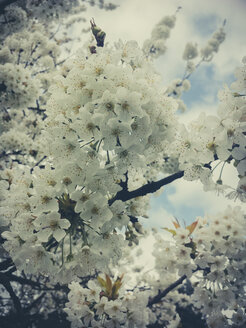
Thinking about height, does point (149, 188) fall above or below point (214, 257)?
above

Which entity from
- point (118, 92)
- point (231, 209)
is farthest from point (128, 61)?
point (231, 209)

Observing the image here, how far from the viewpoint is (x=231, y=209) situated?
434cm

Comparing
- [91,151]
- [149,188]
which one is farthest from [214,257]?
[91,151]

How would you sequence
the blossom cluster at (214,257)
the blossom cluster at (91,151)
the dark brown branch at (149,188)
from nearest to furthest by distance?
the blossom cluster at (91,151) → the dark brown branch at (149,188) → the blossom cluster at (214,257)

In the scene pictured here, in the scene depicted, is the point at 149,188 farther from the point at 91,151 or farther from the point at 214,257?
the point at 214,257

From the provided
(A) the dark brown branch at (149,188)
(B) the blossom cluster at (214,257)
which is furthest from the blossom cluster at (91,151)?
(B) the blossom cluster at (214,257)

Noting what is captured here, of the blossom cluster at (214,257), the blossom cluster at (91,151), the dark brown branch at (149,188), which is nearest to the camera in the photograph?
the blossom cluster at (91,151)

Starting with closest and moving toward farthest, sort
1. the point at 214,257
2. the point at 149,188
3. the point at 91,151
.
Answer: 1. the point at 91,151
2. the point at 149,188
3. the point at 214,257

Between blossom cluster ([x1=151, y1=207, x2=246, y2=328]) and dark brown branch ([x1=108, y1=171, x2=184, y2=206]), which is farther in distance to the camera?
blossom cluster ([x1=151, y1=207, x2=246, y2=328])

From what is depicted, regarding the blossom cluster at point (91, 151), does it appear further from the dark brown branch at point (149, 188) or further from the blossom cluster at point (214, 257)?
the blossom cluster at point (214, 257)

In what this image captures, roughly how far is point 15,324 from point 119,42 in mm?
5153

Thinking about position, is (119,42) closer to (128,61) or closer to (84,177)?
(128,61)

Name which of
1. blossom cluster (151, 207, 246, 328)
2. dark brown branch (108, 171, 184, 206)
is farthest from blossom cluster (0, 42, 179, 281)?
blossom cluster (151, 207, 246, 328)

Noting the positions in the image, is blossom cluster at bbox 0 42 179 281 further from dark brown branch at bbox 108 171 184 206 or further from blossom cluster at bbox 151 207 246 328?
blossom cluster at bbox 151 207 246 328
